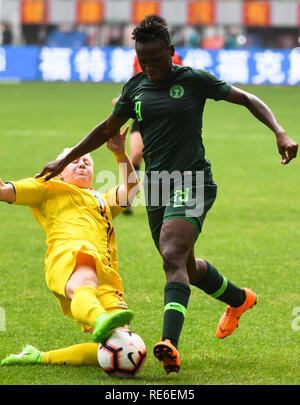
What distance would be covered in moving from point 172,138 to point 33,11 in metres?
34.5

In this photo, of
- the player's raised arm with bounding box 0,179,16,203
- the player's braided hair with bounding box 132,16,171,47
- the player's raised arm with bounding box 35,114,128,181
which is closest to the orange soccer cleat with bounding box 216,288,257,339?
the player's raised arm with bounding box 35,114,128,181

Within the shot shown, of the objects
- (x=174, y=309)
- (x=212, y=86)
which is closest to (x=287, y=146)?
(x=212, y=86)

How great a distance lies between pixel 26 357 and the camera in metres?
4.59

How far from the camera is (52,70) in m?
29.8

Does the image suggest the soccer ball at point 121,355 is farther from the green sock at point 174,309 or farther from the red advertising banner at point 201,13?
the red advertising banner at point 201,13

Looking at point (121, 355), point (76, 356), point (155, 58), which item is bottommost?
point (76, 356)

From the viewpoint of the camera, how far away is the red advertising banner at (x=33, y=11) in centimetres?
3750

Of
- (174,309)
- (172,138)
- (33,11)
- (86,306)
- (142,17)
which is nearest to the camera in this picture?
(86,306)

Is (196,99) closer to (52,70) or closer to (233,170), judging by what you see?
(233,170)

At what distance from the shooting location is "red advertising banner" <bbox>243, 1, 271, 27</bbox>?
37094mm

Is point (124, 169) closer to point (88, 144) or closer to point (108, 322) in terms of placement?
point (88, 144)

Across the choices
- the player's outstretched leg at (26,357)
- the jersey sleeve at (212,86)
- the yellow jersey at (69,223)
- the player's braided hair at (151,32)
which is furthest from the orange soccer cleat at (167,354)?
the player's braided hair at (151,32)

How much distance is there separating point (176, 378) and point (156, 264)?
306cm

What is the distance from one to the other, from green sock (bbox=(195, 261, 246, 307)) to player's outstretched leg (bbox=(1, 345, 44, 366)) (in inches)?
44.5
